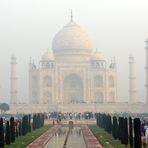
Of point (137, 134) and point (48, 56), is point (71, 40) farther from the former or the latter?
point (137, 134)

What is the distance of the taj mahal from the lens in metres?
55.5

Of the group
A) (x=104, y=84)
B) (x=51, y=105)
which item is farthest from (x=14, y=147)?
(x=104, y=84)

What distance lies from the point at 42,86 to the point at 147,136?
41.4 meters

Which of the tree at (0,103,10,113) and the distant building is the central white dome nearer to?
the distant building

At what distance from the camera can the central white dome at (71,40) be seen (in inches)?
2265

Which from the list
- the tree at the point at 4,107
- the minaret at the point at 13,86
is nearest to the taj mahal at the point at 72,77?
the minaret at the point at 13,86

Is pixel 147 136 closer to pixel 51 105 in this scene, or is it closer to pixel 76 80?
pixel 51 105

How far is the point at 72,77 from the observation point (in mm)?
57000

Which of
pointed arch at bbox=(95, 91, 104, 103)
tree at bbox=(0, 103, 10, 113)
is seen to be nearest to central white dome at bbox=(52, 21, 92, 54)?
pointed arch at bbox=(95, 91, 104, 103)

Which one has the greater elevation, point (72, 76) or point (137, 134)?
point (72, 76)

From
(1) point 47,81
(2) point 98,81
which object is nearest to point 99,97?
(2) point 98,81

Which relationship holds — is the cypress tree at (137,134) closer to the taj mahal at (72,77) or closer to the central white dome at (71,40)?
the taj mahal at (72,77)

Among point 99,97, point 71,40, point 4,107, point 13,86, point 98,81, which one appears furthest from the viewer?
point 71,40

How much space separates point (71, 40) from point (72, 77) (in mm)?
3722
